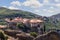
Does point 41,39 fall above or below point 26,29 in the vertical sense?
above

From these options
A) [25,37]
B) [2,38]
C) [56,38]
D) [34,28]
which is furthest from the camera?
[34,28]

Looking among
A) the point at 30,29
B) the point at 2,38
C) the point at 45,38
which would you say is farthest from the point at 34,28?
the point at 45,38

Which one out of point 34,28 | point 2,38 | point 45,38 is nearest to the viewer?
point 45,38

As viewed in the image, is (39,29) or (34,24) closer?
(39,29)

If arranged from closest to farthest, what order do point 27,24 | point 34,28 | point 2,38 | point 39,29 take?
point 2,38, point 39,29, point 34,28, point 27,24

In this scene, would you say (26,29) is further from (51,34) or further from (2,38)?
(51,34)

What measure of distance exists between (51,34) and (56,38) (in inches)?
43.4

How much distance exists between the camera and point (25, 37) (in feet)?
245

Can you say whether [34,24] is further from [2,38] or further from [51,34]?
[51,34]

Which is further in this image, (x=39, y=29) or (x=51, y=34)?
(x=39, y=29)

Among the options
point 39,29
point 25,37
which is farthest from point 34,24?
point 25,37

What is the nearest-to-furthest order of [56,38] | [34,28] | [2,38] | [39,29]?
[56,38]
[2,38]
[39,29]
[34,28]

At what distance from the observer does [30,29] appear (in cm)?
14988

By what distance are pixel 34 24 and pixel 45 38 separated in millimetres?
125692
